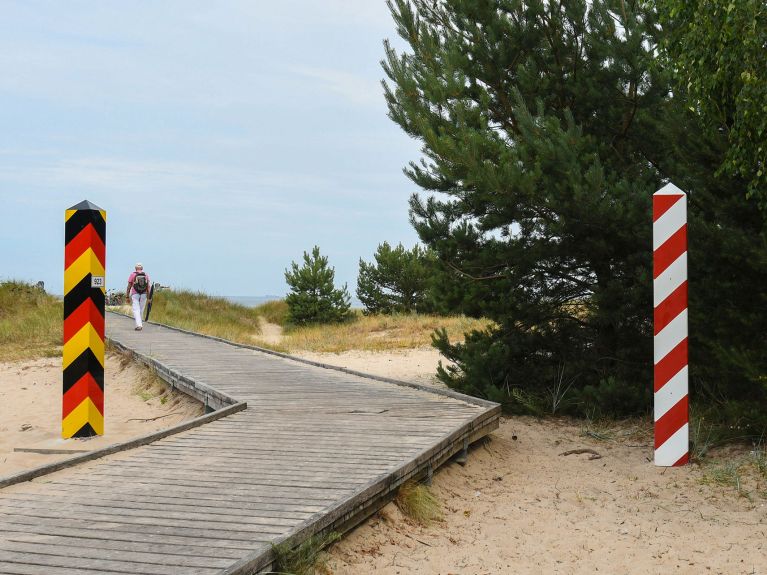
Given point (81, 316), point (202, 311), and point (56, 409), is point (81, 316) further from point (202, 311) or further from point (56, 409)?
point (202, 311)

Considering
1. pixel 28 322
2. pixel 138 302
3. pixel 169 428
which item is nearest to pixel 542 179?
pixel 169 428

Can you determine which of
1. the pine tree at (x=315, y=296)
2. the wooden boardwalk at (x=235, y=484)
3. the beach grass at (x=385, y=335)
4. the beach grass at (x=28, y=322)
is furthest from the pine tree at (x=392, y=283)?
the wooden boardwalk at (x=235, y=484)

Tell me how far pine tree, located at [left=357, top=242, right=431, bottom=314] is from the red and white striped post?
88.2 feet

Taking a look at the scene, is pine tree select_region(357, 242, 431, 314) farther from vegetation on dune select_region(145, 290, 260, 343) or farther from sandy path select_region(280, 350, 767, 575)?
sandy path select_region(280, 350, 767, 575)

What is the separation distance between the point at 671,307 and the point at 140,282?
15729mm

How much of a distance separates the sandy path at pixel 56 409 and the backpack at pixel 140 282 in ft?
13.4

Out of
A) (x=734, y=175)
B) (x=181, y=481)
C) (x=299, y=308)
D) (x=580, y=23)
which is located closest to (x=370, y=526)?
(x=181, y=481)

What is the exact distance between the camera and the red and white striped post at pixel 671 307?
20.1 feet

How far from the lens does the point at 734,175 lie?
22.1ft

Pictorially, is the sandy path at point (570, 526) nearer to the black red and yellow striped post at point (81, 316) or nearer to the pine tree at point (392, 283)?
the black red and yellow striped post at point (81, 316)

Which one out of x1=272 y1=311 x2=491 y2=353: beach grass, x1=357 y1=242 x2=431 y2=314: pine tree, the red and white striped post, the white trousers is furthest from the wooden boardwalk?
x1=357 y1=242 x2=431 y2=314: pine tree

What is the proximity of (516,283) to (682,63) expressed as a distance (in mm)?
3611

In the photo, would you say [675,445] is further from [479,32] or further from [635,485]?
[479,32]

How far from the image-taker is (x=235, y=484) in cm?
476
